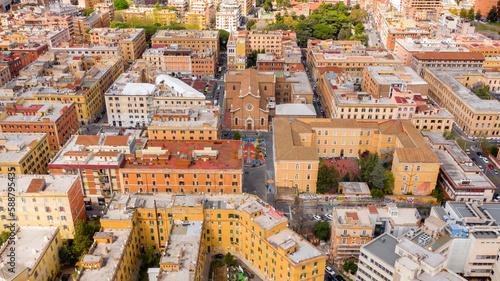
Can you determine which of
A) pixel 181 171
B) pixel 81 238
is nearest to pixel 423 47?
pixel 181 171

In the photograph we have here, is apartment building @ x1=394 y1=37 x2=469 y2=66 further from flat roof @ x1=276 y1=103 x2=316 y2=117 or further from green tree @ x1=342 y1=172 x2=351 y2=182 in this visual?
green tree @ x1=342 y1=172 x2=351 y2=182

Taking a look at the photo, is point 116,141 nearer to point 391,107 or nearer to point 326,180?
point 326,180

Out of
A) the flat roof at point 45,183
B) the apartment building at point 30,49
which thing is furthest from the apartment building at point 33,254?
the apartment building at point 30,49

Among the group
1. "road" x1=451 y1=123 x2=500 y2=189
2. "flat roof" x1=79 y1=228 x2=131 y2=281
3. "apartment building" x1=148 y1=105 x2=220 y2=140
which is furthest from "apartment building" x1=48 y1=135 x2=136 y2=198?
"road" x1=451 y1=123 x2=500 y2=189

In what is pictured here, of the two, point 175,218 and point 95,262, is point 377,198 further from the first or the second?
point 95,262

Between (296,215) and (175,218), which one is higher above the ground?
(175,218)

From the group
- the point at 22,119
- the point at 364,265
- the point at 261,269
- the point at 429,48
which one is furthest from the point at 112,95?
the point at 429,48
